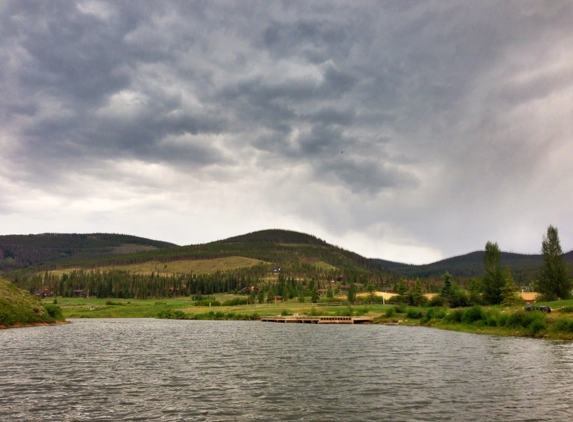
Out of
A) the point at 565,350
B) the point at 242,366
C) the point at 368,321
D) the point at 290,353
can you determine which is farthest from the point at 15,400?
the point at 368,321

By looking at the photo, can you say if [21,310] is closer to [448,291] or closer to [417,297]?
[417,297]

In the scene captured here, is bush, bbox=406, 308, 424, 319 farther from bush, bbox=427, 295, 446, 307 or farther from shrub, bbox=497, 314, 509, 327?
shrub, bbox=497, 314, 509, 327

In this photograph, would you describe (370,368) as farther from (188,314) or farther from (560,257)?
(188,314)

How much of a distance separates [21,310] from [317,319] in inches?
3243

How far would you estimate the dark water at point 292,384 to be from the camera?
26.6 metres

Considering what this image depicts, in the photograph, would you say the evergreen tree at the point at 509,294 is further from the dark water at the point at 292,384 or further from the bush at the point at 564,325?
the dark water at the point at 292,384

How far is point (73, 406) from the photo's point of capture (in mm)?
28234

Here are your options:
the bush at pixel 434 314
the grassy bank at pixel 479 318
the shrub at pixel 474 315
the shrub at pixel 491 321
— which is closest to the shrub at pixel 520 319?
the grassy bank at pixel 479 318

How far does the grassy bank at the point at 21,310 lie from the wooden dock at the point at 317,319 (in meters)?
65.4

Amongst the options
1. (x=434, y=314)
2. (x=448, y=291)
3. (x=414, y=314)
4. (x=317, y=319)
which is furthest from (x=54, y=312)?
(x=448, y=291)

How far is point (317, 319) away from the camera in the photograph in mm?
138125

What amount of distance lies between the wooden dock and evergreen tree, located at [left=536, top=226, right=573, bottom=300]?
50.3 metres

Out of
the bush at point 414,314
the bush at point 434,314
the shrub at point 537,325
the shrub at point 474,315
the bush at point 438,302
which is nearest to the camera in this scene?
the shrub at point 537,325

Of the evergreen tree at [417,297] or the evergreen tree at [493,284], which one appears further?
the evergreen tree at [417,297]
